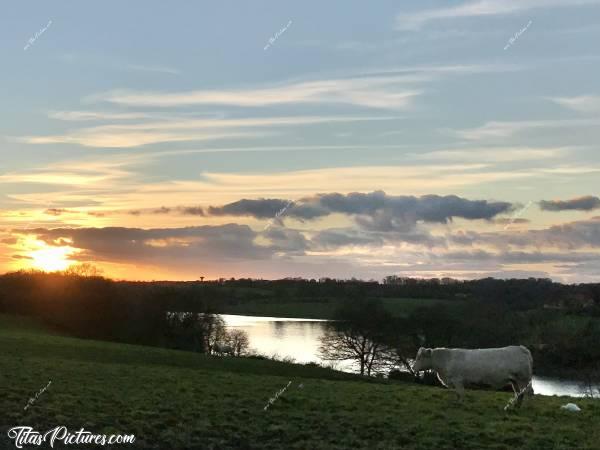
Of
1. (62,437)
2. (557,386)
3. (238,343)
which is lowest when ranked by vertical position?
(557,386)

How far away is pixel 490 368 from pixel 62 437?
1233 centimetres

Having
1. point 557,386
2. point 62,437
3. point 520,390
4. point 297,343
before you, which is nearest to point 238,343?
point 297,343

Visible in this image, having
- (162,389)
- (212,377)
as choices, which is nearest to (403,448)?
(162,389)

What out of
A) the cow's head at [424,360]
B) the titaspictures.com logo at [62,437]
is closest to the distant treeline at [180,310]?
the cow's head at [424,360]

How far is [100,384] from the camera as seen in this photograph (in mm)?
21422

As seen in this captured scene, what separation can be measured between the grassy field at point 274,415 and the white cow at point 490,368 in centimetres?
62

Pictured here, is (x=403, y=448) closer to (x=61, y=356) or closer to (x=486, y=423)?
(x=486, y=423)

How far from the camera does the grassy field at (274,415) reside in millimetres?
13969

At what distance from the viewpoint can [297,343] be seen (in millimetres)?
92812

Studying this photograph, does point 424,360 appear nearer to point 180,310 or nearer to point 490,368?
point 490,368

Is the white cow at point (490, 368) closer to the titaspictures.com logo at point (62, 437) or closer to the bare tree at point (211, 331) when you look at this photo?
the titaspictures.com logo at point (62, 437)

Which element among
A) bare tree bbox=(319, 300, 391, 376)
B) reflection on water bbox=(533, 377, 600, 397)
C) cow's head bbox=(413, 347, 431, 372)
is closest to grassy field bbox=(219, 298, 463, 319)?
bare tree bbox=(319, 300, 391, 376)

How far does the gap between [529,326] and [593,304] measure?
1220 inches

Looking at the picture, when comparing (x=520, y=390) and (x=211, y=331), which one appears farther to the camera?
(x=211, y=331)
